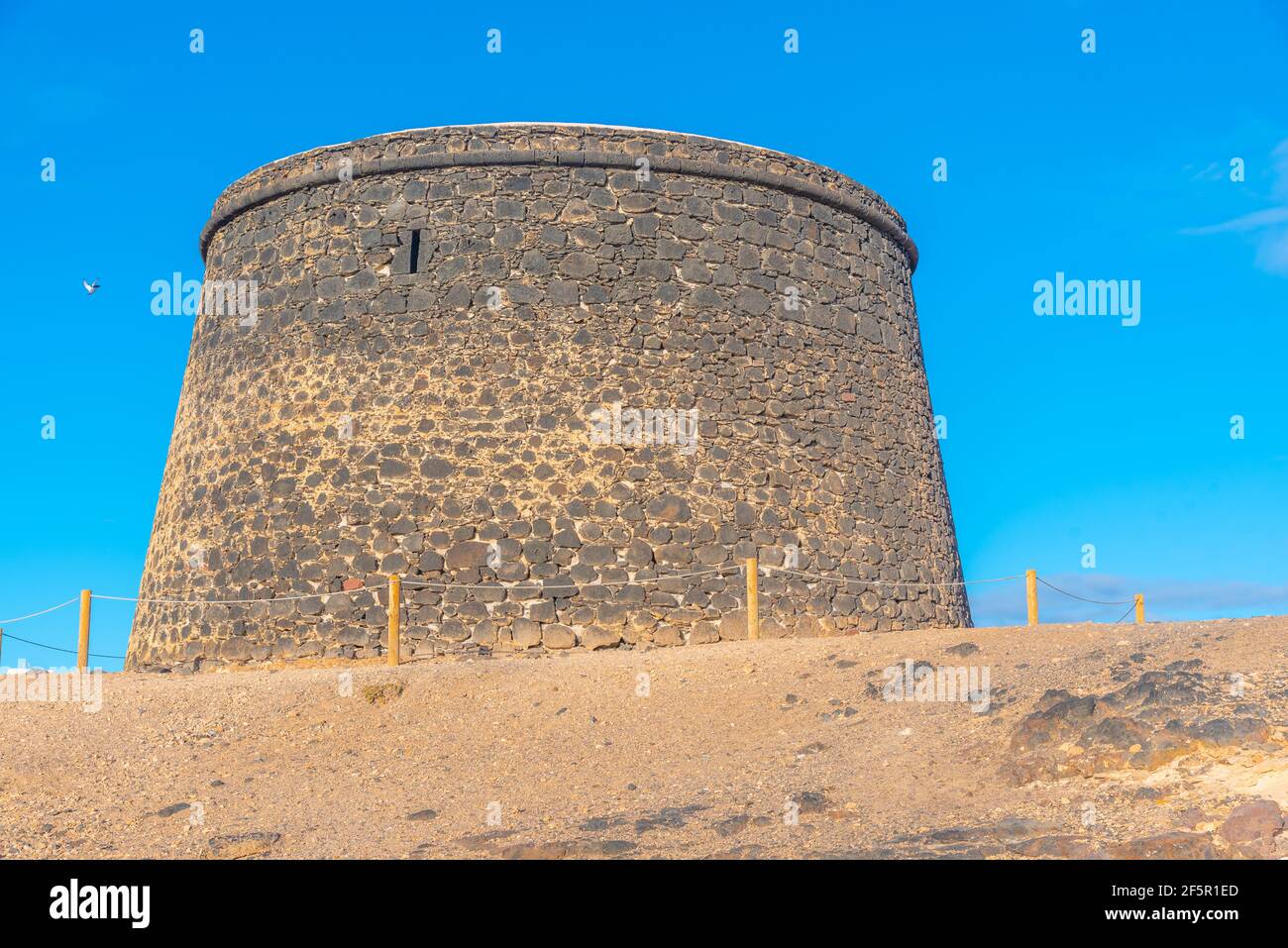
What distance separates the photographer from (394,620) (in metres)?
13.1

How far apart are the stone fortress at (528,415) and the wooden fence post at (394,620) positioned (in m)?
0.44

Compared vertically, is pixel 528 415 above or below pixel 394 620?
above

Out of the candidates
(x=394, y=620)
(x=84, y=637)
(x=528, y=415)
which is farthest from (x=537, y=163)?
(x=84, y=637)

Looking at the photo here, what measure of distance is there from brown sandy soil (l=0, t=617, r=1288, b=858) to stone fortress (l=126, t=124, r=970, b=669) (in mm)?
1820

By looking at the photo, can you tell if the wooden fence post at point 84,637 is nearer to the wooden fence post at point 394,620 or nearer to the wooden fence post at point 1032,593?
the wooden fence post at point 394,620

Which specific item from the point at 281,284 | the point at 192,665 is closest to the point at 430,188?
the point at 281,284

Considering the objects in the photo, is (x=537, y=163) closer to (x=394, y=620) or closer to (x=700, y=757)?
(x=394, y=620)

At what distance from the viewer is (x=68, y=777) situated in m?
9.77

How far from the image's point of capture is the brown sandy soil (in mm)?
7469

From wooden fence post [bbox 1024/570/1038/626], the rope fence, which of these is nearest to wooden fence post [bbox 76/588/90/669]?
the rope fence

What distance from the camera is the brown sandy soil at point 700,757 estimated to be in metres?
7.47

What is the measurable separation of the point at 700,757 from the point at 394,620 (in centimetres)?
471

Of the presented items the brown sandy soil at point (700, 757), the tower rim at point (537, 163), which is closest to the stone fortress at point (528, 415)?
the tower rim at point (537, 163)

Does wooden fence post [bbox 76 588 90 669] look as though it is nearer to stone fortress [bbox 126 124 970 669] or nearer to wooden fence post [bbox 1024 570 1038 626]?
stone fortress [bbox 126 124 970 669]
